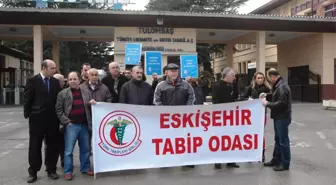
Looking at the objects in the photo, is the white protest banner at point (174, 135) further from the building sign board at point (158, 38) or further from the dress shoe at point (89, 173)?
the building sign board at point (158, 38)

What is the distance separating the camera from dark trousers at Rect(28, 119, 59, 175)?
570 cm

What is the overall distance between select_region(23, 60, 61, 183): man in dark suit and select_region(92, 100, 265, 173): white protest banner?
2.32ft

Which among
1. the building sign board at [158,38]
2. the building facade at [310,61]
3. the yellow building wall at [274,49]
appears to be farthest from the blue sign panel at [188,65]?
the yellow building wall at [274,49]

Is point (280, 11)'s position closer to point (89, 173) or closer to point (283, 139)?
point (283, 139)

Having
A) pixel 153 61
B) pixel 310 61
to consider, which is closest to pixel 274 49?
pixel 310 61

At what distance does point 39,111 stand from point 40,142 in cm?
52

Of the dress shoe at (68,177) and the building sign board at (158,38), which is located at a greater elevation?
the building sign board at (158,38)

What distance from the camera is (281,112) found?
6.19 meters

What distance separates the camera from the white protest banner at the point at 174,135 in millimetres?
5879

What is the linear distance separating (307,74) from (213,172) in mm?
20280

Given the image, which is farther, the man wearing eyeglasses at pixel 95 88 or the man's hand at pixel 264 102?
the man's hand at pixel 264 102

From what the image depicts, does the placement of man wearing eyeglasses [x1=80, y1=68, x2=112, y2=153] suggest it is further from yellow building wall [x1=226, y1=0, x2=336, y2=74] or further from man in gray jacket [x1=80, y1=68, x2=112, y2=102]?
yellow building wall [x1=226, y1=0, x2=336, y2=74]

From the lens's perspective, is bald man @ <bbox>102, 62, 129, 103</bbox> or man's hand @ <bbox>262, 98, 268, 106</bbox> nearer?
man's hand @ <bbox>262, 98, 268, 106</bbox>

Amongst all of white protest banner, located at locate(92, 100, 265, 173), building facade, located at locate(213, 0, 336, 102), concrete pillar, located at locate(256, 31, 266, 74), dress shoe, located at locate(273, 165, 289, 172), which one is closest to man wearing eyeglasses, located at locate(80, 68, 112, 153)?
white protest banner, located at locate(92, 100, 265, 173)
